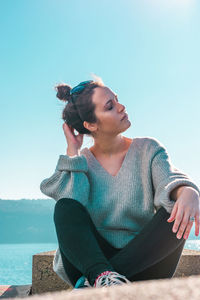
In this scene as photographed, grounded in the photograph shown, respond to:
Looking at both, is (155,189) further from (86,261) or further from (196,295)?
(196,295)

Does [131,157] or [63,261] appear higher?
[131,157]

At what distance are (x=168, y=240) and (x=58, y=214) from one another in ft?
1.96

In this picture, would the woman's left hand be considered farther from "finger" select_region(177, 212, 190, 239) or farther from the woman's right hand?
the woman's right hand

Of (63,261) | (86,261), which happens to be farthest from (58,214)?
(86,261)

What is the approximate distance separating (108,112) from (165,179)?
28.3 inches

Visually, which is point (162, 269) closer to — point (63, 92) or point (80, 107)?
point (80, 107)

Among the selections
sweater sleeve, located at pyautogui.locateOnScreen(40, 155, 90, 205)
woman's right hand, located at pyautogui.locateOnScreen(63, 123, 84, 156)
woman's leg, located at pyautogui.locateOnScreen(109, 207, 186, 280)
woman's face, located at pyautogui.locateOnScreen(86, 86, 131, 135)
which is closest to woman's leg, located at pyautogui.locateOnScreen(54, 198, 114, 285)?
woman's leg, located at pyautogui.locateOnScreen(109, 207, 186, 280)

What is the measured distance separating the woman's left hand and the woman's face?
0.85m

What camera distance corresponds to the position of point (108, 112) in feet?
7.86

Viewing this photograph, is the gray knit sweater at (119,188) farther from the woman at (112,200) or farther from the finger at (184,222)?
the finger at (184,222)

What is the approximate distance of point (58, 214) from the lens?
1.78 metres

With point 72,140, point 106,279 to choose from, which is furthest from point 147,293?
point 72,140

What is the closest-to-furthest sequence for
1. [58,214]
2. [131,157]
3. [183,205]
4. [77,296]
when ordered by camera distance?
[77,296]
[183,205]
[58,214]
[131,157]

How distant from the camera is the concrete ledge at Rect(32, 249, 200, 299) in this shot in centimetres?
279
